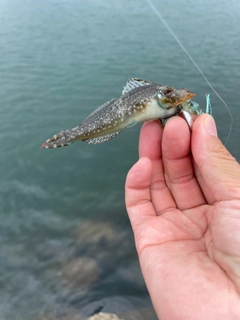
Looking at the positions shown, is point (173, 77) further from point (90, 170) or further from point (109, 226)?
point (109, 226)

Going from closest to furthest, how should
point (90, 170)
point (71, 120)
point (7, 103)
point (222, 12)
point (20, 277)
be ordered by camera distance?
point (20, 277), point (90, 170), point (71, 120), point (7, 103), point (222, 12)

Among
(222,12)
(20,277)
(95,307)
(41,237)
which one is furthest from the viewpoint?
(222,12)

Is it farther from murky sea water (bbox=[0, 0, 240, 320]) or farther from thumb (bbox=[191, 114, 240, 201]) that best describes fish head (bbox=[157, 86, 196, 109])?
murky sea water (bbox=[0, 0, 240, 320])

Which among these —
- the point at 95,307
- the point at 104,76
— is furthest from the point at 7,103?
the point at 95,307

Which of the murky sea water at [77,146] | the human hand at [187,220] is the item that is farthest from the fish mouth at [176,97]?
the murky sea water at [77,146]

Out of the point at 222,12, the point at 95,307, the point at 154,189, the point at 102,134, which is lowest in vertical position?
the point at 95,307
